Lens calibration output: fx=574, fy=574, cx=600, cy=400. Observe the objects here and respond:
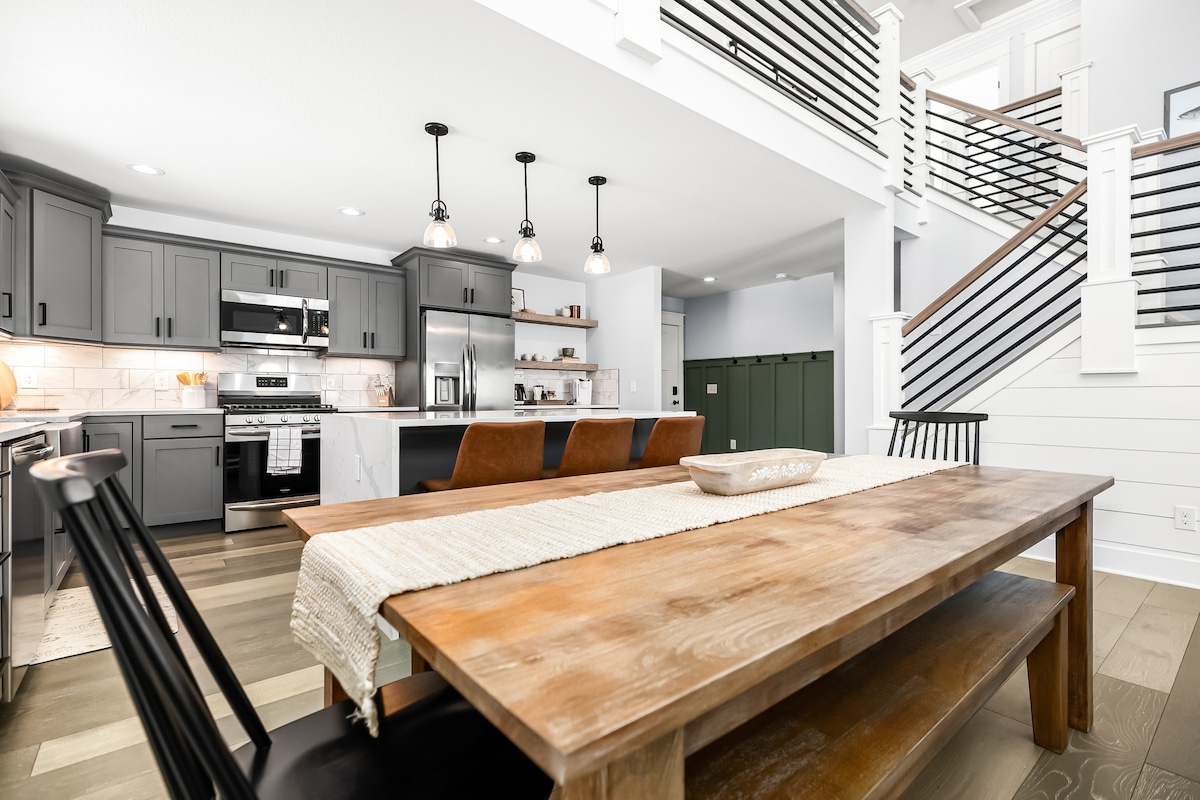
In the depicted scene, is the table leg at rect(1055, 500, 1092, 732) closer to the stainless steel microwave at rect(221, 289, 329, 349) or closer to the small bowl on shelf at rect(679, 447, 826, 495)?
the small bowl on shelf at rect(679, 447, 826, 495)

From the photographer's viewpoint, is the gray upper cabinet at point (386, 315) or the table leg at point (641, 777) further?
the gray upper cabinet at point (386, 315)

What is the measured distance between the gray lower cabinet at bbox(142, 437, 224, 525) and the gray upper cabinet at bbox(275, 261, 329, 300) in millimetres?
1343

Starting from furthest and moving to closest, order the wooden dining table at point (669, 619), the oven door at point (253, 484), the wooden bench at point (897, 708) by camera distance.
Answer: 1. the oven door at point (253, 484)
2. the wooden bench at point (897, 708)
3. the wooden dining table at point (669, 619)

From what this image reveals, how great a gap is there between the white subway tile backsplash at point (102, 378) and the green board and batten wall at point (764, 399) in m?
5.46

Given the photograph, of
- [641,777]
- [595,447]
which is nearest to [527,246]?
[595,447]

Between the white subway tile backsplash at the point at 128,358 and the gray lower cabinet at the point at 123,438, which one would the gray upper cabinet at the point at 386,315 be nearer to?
the white subway tile backsplash at the point at 128,358

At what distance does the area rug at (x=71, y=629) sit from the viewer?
2.24 meters

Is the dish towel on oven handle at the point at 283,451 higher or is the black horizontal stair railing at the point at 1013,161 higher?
the black horizontal stair railing at the point at 1013,161

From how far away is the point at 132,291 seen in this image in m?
4.10

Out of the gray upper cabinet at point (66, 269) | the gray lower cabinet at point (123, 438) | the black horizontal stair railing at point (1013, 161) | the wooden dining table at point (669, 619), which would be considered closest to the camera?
the wooden dining table at point (669, 619)

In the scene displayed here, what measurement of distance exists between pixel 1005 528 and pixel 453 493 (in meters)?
1.17

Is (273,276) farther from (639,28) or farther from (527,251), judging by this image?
(639,28)

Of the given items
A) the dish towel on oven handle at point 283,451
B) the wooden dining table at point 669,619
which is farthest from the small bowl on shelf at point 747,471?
the dish towel on oven handle at point 283,451

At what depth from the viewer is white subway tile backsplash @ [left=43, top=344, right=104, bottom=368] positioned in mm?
3982
